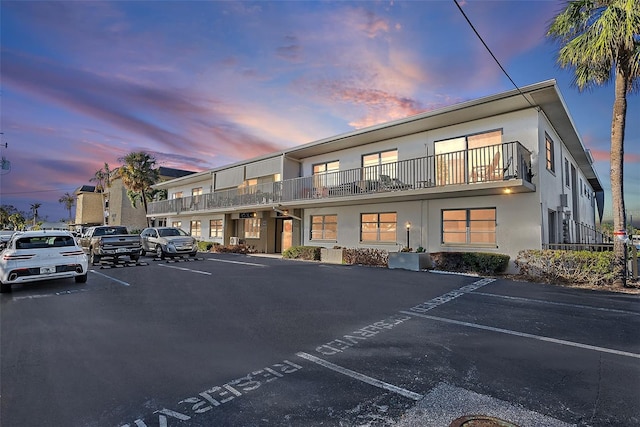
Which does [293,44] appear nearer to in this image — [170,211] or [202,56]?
[202,56]

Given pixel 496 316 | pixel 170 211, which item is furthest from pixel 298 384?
pixel 170 211

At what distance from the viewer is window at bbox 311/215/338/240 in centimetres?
1814

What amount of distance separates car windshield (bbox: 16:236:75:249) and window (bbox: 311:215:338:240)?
11.9 metres

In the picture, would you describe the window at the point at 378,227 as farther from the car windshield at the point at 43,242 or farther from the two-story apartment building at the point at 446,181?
the car windshield at the point at 43,242

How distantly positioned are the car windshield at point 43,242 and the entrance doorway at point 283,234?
37.7 feet

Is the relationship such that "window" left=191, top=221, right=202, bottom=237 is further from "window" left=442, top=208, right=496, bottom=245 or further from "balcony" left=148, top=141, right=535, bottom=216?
"window" left=442, top=208, right=496, bottom=245

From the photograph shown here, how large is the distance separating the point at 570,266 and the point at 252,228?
19648mm

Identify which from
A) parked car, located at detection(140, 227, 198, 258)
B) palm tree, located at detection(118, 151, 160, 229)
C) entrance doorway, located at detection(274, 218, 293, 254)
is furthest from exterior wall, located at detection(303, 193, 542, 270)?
palm tree, located at detection(118, 151, 160, 229)

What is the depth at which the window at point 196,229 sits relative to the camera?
29.5 meters

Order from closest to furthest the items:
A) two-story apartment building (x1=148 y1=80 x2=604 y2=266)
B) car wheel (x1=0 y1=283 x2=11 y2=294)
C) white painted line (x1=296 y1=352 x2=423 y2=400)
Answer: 1. white painted line (x1=296 y1=352 x2=423 y2=400)
2. car wheel (x1=0 y1=283 x2=11 y2=294)
3. two-story apartment building (x1=148 y1=80 x2=604 y2=266)

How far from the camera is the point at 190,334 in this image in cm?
493

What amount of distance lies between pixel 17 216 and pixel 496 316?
11750 cm

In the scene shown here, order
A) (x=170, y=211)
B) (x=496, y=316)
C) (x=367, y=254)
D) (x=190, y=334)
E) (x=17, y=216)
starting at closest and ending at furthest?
(x=190, y=334) → (x=496, y=316) → (x=367, y=254) → (x=170, y=211) → (x=17, y=216)

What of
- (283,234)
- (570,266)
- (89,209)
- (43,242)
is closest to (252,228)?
(283,234)
